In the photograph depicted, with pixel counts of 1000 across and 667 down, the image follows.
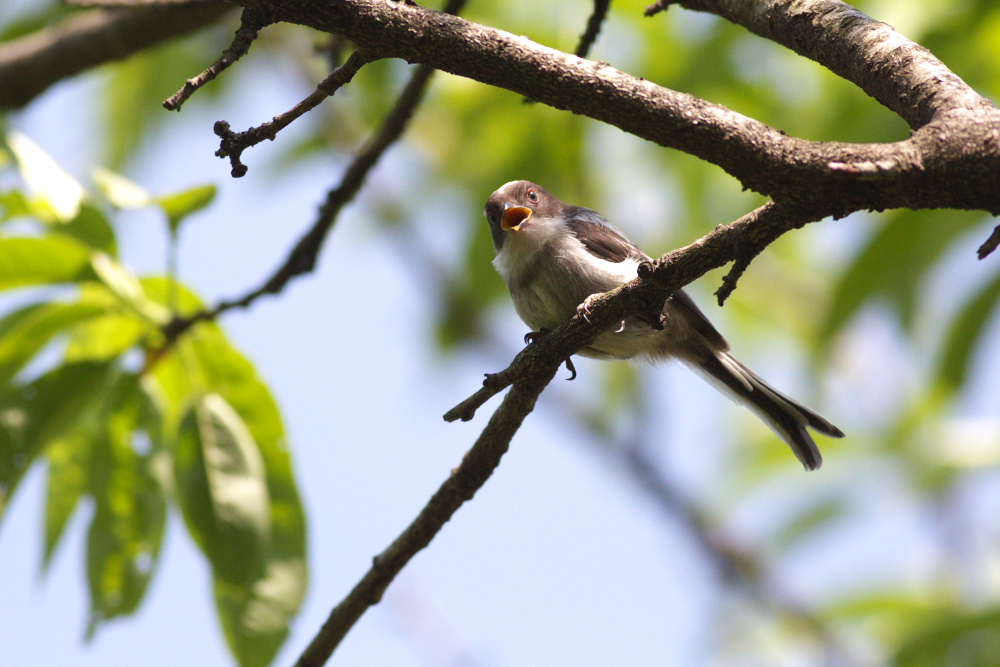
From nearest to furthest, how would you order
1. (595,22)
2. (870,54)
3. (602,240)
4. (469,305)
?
(870,54), (595,22), (602,240), (469,305)

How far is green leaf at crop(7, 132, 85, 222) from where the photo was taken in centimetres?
314

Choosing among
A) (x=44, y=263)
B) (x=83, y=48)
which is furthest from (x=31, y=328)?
(x=83, y=48)

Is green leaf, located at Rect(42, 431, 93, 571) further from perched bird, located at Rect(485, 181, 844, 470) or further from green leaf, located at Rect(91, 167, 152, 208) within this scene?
perched bird, located at Rect(485, 181, 844, 470)

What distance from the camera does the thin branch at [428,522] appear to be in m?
2.37

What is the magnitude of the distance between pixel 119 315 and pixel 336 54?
125 centimetres

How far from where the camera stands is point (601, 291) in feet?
11.1

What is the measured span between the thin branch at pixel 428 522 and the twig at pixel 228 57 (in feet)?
3.34

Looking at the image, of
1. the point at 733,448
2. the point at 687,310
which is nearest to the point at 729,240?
the point at 687,310

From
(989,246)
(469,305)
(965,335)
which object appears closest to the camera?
(989,246)

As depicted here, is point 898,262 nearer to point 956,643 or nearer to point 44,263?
point 956,643

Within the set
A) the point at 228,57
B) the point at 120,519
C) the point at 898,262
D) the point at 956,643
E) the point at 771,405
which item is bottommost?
the point at 120,519

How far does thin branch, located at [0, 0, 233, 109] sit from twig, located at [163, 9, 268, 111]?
95.8 inches

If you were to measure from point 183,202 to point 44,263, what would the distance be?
1.64 ft

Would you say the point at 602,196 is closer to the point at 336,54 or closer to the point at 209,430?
the point at 336,54
